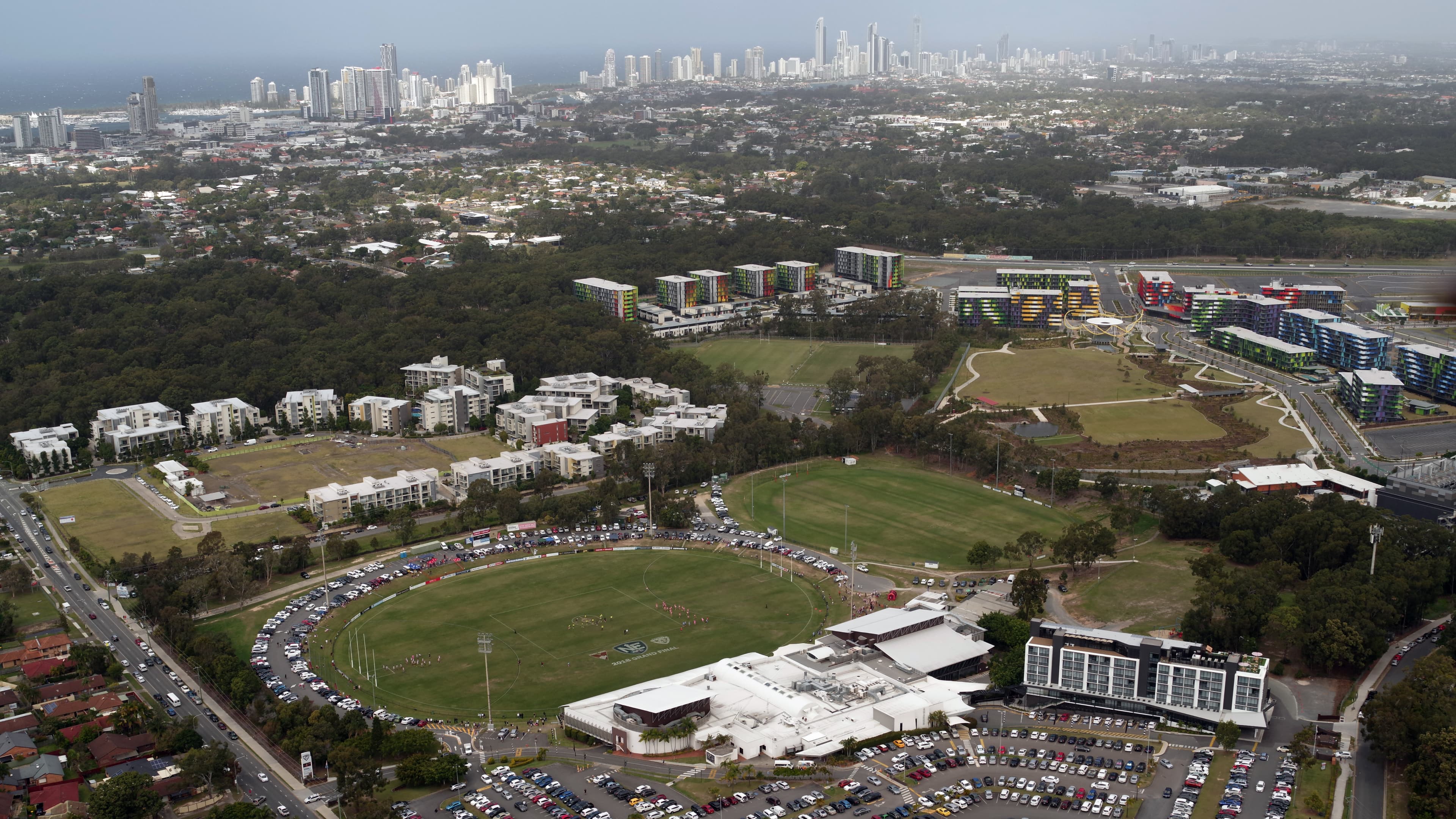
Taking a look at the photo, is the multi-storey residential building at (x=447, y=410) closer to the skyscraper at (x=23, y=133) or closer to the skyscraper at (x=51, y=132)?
the skyscraper at (x=51, y=132)

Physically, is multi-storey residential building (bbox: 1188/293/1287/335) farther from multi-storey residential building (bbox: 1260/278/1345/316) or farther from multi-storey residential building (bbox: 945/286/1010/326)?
multi-storey residential building (bbox: 945/286/1010/326)

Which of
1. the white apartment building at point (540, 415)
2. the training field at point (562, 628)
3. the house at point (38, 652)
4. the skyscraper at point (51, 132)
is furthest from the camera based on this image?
the skyscraper at point (51, 132)

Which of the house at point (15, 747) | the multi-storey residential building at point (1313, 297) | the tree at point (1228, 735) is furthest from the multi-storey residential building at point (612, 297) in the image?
the tree at point (1228, 735)

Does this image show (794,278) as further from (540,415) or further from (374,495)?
(374,495)

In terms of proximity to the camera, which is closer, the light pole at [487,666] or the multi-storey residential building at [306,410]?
the light pole at [487,666]

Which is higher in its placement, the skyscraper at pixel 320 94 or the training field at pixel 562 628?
the skyscraper at pixel 320 94

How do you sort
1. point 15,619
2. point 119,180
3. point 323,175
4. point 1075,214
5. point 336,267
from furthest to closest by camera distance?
point 323,175, point 119,180, point 1075,214, point 336,267, point 15,619

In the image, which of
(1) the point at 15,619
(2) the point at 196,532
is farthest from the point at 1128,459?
(1) the point at 15,619

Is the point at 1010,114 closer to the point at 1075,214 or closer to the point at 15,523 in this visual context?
the point at 1075,214
